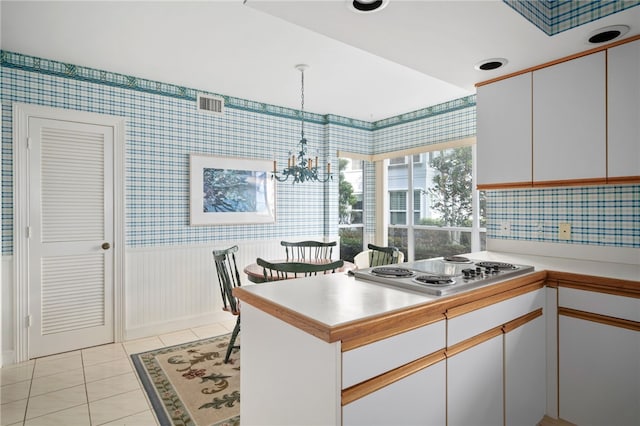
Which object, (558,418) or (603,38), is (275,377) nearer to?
(558,418)

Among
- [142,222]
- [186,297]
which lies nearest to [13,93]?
[142,222]

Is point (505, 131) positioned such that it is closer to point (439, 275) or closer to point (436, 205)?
point (439, 275)

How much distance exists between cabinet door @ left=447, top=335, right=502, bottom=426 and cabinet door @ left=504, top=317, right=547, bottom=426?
0.09m

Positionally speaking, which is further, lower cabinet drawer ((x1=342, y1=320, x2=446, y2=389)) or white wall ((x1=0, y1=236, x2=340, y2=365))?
white wall ((x1=0, y1=236, x2=340, y2=365))

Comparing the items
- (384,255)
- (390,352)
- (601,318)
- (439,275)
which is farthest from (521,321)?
(384,255)

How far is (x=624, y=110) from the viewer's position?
2.00m

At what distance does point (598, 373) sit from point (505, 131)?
1575mm

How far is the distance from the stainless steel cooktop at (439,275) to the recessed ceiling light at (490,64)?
1.28 metres

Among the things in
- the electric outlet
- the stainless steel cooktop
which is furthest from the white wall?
the electric outlet

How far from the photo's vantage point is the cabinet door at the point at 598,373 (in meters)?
1.73

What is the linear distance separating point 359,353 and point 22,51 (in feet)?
11.8

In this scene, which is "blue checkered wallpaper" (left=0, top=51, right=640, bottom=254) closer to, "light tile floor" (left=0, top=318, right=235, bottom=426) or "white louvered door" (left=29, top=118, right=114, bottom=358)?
"white louvered door" (left=29, top=118, right=114, bottom=358)

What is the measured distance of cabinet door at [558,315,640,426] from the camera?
5.67ft

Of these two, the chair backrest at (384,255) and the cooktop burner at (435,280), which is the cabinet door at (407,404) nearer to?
the cooktop burner at (435,280)
